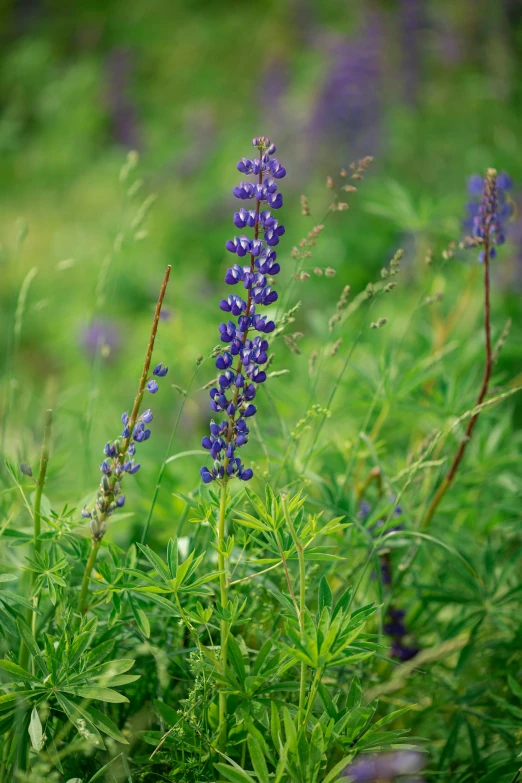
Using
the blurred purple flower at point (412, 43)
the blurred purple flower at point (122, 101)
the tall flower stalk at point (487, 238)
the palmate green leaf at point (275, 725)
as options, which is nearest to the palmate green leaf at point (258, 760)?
the palmate green leaf at point (275, 725)

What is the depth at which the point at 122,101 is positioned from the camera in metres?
5.41

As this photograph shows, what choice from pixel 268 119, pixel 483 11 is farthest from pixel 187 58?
pixel 483 11

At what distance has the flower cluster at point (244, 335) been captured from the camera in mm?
931

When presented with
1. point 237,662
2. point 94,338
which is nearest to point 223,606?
point 237,662

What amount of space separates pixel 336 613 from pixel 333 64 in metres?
3.90

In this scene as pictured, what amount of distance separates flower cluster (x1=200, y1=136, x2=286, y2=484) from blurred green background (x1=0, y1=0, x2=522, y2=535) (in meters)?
0.47

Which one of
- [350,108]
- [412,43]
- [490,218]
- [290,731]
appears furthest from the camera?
[412,43]

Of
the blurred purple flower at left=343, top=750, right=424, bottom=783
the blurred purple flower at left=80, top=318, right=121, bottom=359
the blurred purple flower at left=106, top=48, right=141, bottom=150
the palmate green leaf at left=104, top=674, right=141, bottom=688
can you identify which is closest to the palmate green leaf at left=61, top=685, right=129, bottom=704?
the palmate green leaf at left=104, top=674, right=141, bottom=688

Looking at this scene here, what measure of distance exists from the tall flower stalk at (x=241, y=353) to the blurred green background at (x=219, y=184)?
47 cm

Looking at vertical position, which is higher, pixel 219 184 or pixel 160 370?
pixel 219 184

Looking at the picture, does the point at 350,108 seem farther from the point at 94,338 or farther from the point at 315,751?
the point at 315,751

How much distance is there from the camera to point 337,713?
938 mm

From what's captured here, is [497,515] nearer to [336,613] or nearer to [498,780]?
[498,780]

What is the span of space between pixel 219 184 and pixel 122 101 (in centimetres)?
230
